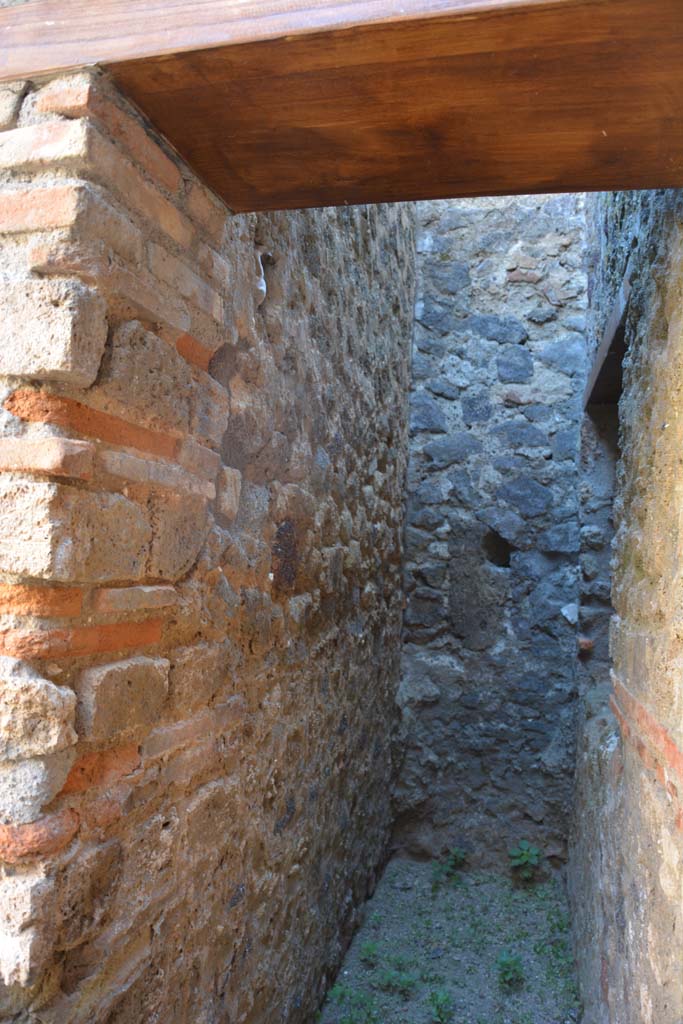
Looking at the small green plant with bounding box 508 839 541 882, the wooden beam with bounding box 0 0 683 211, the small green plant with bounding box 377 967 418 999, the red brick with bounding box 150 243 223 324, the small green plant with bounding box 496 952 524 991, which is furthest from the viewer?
the small green plant with bounding box 508 839 541 882

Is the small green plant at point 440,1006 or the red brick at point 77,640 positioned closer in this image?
the red brick at point 77,640

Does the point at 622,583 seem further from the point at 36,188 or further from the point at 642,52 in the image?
the point at 36,188

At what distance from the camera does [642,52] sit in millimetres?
1084

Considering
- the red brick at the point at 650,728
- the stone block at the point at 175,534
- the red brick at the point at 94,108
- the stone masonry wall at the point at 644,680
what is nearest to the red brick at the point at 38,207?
the red brick at the point at 94,108

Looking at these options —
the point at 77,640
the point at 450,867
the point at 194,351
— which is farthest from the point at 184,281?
the point at 450,867

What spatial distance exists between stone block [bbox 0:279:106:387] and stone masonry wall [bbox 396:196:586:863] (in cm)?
309

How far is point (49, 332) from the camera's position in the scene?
1.16 metres

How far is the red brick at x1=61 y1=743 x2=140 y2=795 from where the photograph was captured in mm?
1192

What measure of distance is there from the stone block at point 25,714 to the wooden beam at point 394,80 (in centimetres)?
94

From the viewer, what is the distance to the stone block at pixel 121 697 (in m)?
1.20

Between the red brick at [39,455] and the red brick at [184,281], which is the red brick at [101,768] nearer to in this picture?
the red brick at [39,455]

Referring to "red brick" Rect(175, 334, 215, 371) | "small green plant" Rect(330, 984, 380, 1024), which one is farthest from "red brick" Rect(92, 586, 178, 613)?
"small green plant" Rect(330, 984, 380, 1024)

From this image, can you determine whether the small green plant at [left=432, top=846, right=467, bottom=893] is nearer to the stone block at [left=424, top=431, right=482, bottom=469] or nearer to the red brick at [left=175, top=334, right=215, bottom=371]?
the stone block at [left=424, top=431, right=482, bottom=469]

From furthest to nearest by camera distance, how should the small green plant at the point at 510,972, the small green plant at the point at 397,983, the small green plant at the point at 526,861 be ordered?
1. the small green plant at the point at 526,861
2. the small green plant at the point at 510,972
3. the small green plant at the point at 397,983
